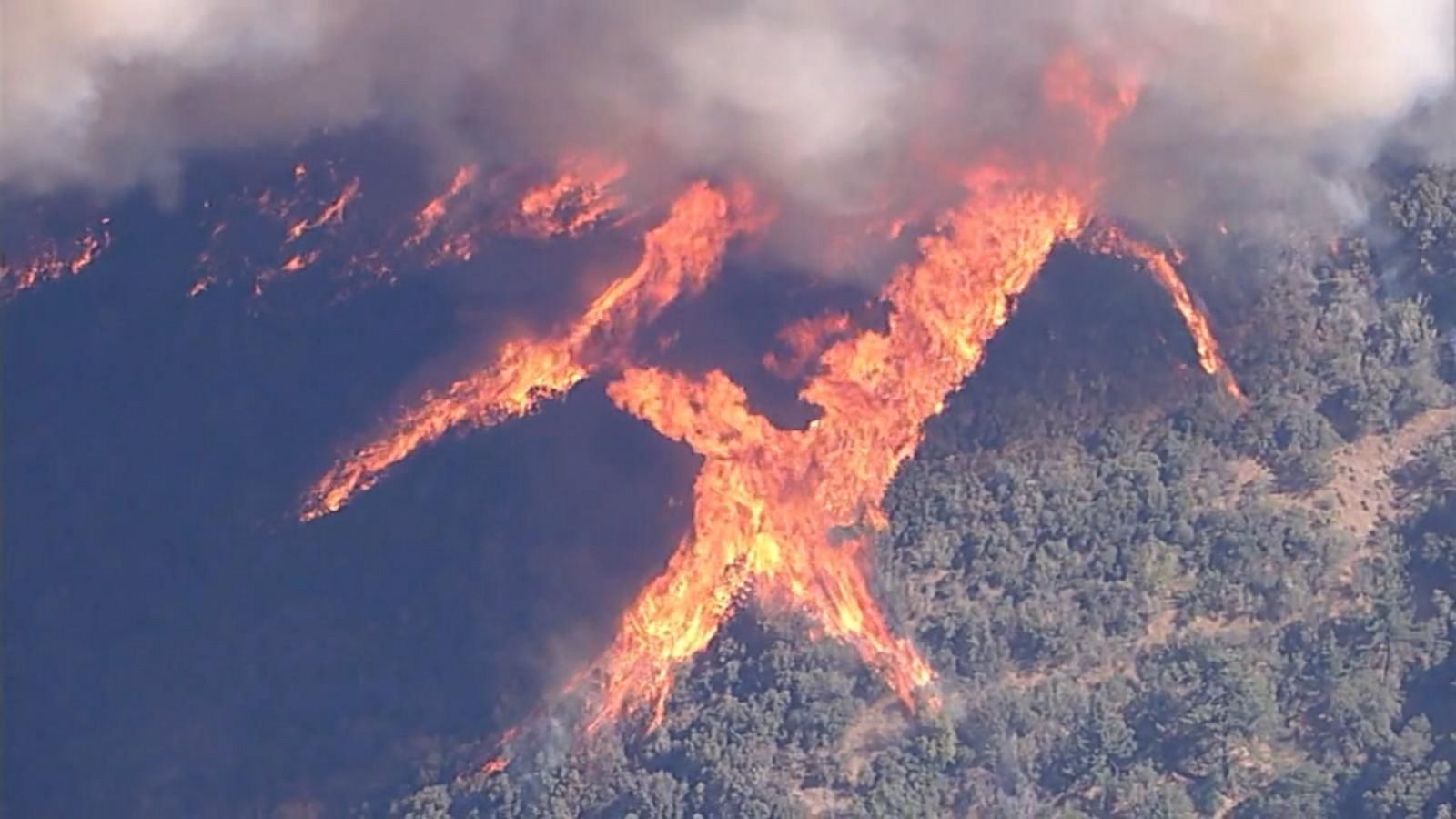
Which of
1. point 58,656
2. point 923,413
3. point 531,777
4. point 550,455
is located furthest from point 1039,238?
point 58,656

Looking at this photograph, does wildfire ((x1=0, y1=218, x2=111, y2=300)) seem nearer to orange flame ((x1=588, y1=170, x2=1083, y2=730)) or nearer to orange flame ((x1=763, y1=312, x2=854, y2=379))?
orange flame ((x1=588, y1=170, x2=1083, y2=730))

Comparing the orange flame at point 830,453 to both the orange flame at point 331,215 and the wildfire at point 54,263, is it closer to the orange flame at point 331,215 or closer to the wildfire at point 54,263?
the orange flame at point 331,215

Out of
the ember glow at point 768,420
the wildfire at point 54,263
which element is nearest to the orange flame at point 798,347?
the ember glow at point 768,420

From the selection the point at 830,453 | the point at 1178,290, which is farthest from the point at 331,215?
the point at 1178,290

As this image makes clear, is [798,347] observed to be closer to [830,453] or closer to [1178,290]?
[830,453]

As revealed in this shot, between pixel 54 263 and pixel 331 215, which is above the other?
pixel 331 215

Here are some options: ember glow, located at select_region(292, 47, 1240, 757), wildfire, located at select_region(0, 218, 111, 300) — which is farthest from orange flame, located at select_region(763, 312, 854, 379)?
wildfire, located at select_region(0, 218, 111, 300)
